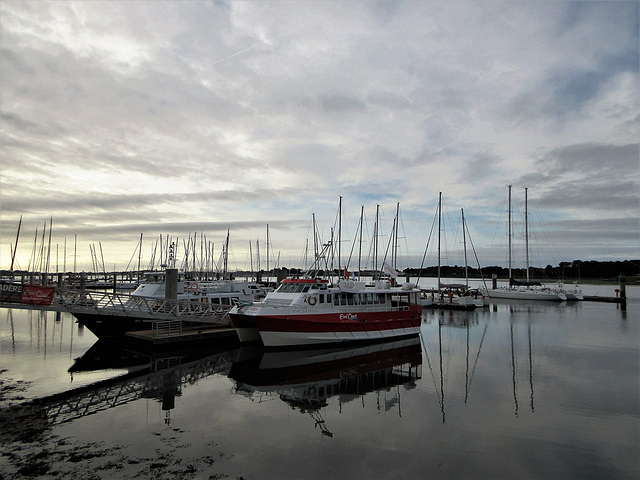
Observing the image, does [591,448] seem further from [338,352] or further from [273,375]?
[338,352]

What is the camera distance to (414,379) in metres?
18.1

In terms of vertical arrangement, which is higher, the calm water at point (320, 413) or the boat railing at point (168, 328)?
the boat railing at point (168, 328)

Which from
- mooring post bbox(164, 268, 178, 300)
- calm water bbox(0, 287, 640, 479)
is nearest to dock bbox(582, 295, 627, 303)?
calm water bbox(0, 287, 640, 479)

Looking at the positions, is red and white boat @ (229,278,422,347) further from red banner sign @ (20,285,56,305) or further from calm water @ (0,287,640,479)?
red banner sign @ (20,285,56,305)

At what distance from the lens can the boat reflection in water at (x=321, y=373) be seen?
15477mm

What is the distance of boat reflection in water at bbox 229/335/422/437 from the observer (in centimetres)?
1548

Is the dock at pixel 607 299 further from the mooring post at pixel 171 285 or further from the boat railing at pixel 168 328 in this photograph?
the mooring post at pixel 171 285

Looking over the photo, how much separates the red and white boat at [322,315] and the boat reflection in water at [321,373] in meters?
0.87

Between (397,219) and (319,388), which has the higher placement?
(397,219)

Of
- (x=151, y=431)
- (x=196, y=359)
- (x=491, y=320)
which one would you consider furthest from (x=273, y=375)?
(x=491, y=320)

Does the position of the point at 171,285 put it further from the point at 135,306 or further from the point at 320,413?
the point at 320,413

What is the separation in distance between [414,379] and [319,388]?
4773 mm

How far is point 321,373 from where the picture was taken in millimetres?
18609

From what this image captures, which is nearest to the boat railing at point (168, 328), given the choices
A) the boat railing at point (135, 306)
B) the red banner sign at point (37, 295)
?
the boat railing at point (135, 306)
